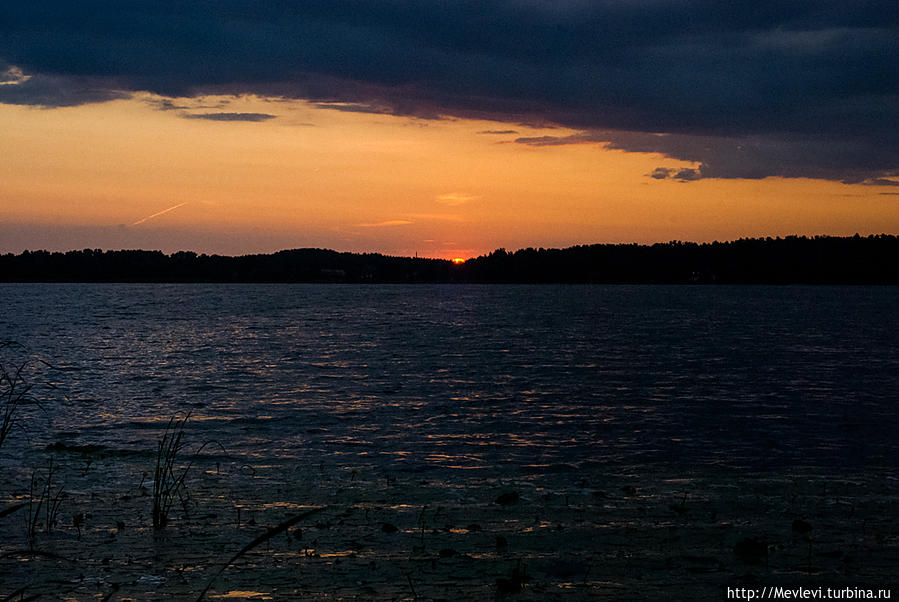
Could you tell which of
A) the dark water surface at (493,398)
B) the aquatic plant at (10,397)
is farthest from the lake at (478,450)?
the aquatic plant at (10,397)

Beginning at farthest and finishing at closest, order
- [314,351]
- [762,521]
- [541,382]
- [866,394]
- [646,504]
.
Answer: [314,351] < [541,382] < [866,394] < [646,504] < [762,521]

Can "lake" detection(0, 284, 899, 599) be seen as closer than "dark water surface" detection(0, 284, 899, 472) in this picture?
Yes

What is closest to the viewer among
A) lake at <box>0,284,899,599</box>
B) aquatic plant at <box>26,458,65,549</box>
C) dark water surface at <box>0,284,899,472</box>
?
lake at <box>0,284,899,599</box>

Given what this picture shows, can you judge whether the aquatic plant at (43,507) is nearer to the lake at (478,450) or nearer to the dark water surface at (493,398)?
the lake at (478,450)

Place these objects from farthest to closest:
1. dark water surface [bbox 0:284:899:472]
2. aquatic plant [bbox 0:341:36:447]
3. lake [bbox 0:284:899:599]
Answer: dark water surface [bbox 0:284:899:472] → lake [bbox 0:284:899:599] → aquatic plant [bbox 0:341:36:447]

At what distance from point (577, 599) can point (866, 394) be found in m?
31.7

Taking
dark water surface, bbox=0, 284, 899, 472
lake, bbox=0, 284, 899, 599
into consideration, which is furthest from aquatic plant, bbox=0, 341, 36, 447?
dark water surface, bbox=0, 284, 899, 472

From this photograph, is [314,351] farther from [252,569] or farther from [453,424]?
[252,569]

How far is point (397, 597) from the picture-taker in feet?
35.8

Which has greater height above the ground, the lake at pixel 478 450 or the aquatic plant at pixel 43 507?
the aquatic plant at pixel 43 507

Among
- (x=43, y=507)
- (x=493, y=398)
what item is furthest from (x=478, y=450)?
(x=493, y=398)

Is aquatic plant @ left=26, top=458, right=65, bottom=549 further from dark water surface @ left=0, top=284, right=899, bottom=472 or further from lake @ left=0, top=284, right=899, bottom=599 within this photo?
dark water surface @ left=0, top=284, right=899, bottom=472

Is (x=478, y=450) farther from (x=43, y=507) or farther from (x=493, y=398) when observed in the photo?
(x=493, y=398)

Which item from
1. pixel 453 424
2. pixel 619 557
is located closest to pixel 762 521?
pixel 619 557
